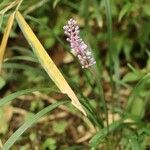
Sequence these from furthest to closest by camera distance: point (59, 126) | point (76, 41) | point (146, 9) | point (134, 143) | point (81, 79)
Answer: point (81, 79), point (59, 126), point (146, 9), point (134, 143), point (76, 41)

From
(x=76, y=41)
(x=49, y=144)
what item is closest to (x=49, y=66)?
(x=76, y=41)

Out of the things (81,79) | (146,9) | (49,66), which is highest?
(49,66)

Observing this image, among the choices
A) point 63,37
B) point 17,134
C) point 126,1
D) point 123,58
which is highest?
point 17,134

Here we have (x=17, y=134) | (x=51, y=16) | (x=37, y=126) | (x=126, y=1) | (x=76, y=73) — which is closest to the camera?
(x=17, y=134)

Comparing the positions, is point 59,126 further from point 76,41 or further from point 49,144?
point 76,41

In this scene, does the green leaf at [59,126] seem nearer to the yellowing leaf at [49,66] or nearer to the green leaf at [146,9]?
the green leaf at [146,9]

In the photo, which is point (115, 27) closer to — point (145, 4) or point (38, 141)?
point (145, 4)

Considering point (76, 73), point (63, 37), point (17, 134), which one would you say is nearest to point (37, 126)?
point (76, 73)

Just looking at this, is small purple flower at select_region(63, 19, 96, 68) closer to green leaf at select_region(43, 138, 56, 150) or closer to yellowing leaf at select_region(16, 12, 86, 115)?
yellowing leaf at select_region(16, 12, 86, 115)

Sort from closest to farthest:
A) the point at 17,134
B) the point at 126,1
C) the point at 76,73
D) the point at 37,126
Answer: the point at 17,134, the point at 126,1, the point at 37,126, the point at 76,73

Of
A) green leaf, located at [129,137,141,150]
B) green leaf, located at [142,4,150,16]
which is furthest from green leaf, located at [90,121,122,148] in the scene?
green leaf, located at [142,4,150,16]

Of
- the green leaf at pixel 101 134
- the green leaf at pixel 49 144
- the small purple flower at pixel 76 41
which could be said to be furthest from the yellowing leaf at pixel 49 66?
the green leaf at pixel 49 144
